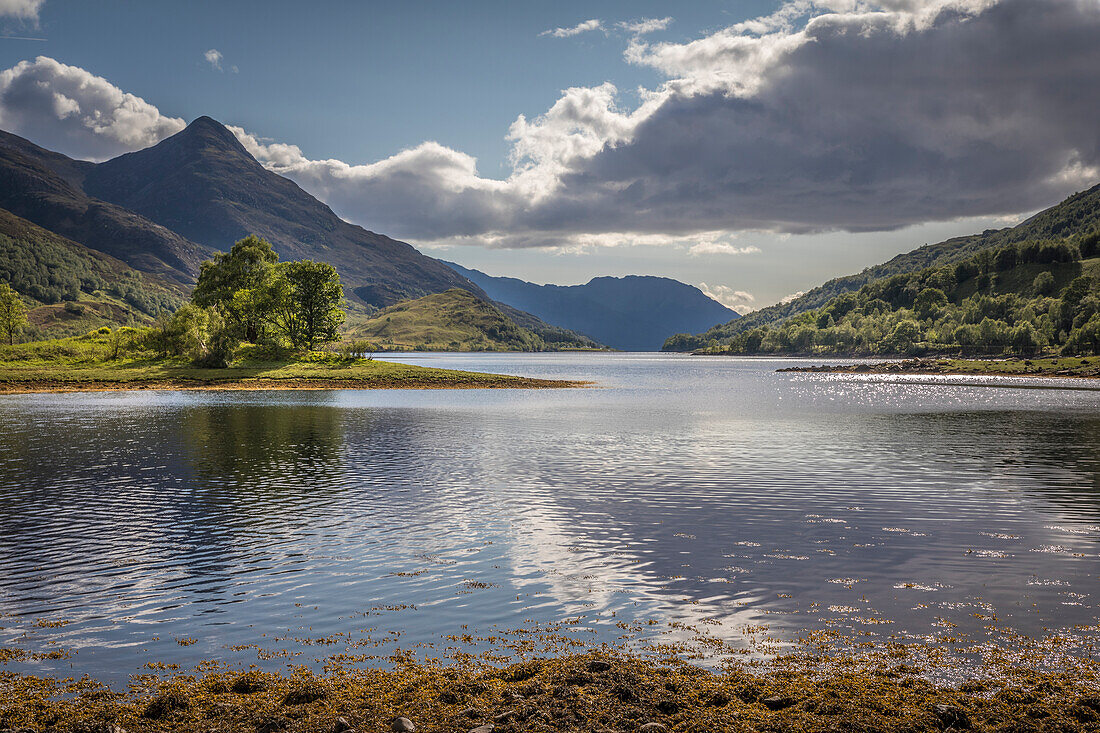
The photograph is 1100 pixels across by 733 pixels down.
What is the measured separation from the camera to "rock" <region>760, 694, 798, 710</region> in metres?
12.9

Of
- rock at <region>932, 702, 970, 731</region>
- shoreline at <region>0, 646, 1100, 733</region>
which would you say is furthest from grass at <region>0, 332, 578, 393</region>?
rock at <region>932, 702, 970, 731</region>

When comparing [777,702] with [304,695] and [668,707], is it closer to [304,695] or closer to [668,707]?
[668,707]

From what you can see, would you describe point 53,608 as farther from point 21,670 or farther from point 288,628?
point 288,628

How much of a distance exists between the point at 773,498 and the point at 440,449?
2677 centimetres

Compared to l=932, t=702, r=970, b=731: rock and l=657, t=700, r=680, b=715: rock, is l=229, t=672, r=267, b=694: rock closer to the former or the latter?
l=657, t=700, r=680, b=715: rock

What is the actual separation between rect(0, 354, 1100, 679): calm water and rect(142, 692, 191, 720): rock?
7.11 ft

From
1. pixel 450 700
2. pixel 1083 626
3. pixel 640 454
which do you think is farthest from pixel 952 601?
pixel 640 454

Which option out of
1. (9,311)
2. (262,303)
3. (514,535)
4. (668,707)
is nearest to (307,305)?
(262,303)

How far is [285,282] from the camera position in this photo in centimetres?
15138

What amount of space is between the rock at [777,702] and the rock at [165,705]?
10.8 metres

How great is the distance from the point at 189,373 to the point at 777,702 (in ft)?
440

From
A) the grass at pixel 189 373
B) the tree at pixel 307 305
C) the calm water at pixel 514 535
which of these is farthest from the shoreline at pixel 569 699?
the tree at pixel 307 305

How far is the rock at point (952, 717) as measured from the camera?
40.7 ft

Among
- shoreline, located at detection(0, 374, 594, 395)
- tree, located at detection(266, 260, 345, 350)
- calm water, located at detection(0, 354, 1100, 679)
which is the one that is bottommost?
calm water, located at detection(0, 354, 1100, 679)
